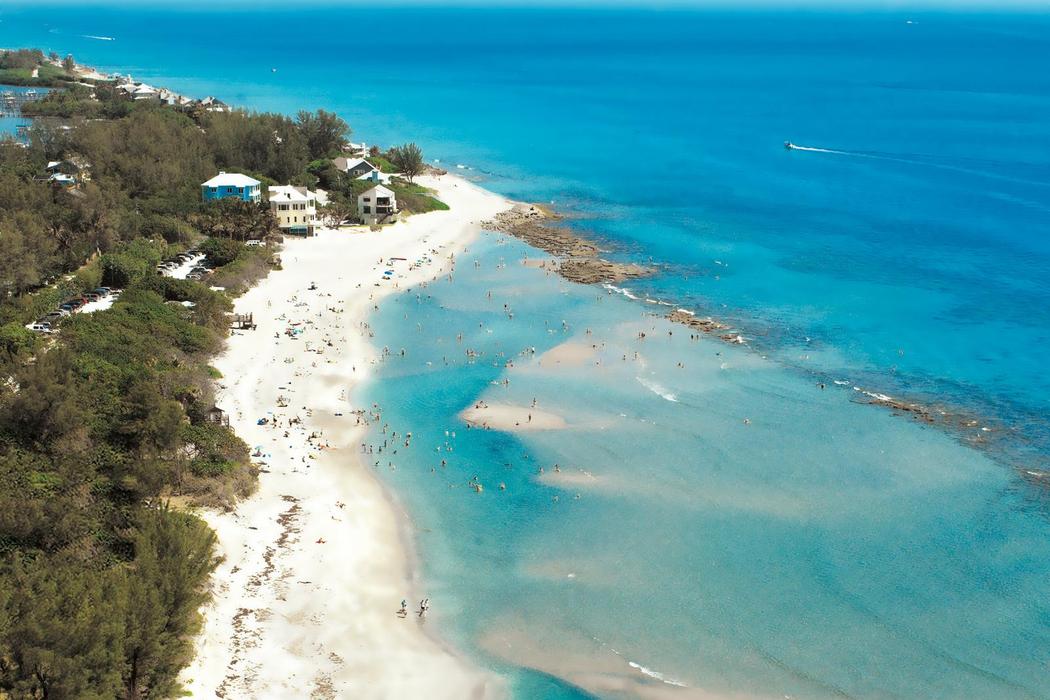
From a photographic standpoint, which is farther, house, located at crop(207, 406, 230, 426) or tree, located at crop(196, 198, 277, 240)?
tree, located at crop(196, 198, 277, 240)

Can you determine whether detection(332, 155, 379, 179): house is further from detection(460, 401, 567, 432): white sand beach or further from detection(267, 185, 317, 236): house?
detection(460, 401, 567, 432): white sand beach

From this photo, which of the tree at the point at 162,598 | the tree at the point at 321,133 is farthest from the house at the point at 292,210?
the tree at the point at 162,598

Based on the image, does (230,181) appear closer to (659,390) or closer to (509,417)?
(509,417)

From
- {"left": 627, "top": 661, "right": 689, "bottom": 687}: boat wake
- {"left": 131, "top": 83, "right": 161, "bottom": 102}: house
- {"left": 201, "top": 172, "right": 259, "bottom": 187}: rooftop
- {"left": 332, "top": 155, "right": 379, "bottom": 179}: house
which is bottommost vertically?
{"left": 627, "top": 661, "right": 689, "bottom": 687}: boat wake

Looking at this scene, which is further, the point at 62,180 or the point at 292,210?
the point at 292,210

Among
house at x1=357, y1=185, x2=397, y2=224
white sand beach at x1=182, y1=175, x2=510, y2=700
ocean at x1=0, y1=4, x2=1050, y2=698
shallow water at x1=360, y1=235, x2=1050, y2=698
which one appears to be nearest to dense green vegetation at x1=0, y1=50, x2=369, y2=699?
white sand beach at x1=182, y1=175, x2=510, y2=700

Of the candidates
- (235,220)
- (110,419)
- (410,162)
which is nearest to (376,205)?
(235,220)
